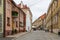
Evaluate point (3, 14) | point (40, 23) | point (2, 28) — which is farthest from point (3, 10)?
point (40, 23)

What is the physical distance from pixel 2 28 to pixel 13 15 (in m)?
14.2

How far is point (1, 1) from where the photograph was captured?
34.0m

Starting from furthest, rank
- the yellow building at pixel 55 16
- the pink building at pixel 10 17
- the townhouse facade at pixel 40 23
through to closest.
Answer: the townhouse facade at pixel 40 23, the yellow building at pixel 55 16, the pink building at pixel 10 17

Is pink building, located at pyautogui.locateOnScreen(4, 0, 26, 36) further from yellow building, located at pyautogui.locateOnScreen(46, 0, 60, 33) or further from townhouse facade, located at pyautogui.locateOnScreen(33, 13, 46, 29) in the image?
townhouse facade, located at pyautogui.locateOnScreen(33, 13, 46, 29)

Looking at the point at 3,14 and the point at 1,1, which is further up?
the point at 1,1

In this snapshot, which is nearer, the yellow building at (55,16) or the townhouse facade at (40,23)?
the yellow building at (55,16)

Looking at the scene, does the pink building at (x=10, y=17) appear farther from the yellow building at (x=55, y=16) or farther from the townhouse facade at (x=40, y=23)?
the townhouse facade at (x=40, y=23)

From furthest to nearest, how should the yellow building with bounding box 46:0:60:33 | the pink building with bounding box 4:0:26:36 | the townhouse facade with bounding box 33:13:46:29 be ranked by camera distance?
the townhouse facade with bounding box 33:13:46:29 < the yellow building with bounding box 46:0:60:33 < the pink building with bounding box 4:0:26:36

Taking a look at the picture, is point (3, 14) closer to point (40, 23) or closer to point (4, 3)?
point (4, 3)

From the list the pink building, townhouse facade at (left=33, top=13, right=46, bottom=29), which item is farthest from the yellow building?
townhouse facade at (left=33, top=13, right=46, bottom=29)

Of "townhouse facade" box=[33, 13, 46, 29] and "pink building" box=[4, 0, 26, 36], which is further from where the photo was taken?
"townhouse facade" box=[33, 13, 46, 29]

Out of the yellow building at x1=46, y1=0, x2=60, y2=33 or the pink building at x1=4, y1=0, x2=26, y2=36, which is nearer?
the pink building at x1=4, y1=0, x2=26, y2=36

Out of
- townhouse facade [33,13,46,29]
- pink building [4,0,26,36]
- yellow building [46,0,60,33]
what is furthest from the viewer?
townhouse facade [33,13,46,29]

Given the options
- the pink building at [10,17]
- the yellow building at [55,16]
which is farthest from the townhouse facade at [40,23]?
the pink building at [10,17]
